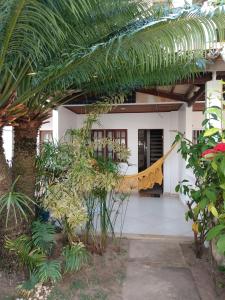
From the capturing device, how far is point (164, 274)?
9.97 ft

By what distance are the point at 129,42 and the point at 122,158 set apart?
1.65 metres

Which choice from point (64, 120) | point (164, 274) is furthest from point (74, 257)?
point (64, 120)

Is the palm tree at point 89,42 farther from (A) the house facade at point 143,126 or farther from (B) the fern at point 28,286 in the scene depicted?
A: (A) the house facade at point 143,126

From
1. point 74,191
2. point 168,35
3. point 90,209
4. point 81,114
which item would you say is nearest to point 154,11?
point 168,35

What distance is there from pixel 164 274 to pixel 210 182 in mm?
1149

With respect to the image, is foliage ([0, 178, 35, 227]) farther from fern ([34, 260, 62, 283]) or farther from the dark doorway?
the dark doorway

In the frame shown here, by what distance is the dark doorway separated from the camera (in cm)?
826

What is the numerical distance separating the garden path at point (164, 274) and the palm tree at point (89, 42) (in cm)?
147

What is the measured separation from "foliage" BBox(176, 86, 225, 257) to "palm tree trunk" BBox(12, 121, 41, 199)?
5.26 ft

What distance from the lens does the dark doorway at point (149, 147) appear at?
8.26 metres

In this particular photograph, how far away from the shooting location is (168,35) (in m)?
2.04

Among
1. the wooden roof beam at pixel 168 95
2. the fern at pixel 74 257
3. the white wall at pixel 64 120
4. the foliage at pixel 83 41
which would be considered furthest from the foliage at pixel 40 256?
the wooden roof beam at pixel 168 95

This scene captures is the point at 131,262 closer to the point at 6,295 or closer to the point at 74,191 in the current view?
the point at 74,191

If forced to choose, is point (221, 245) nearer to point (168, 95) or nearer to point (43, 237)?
point (43, 237)
